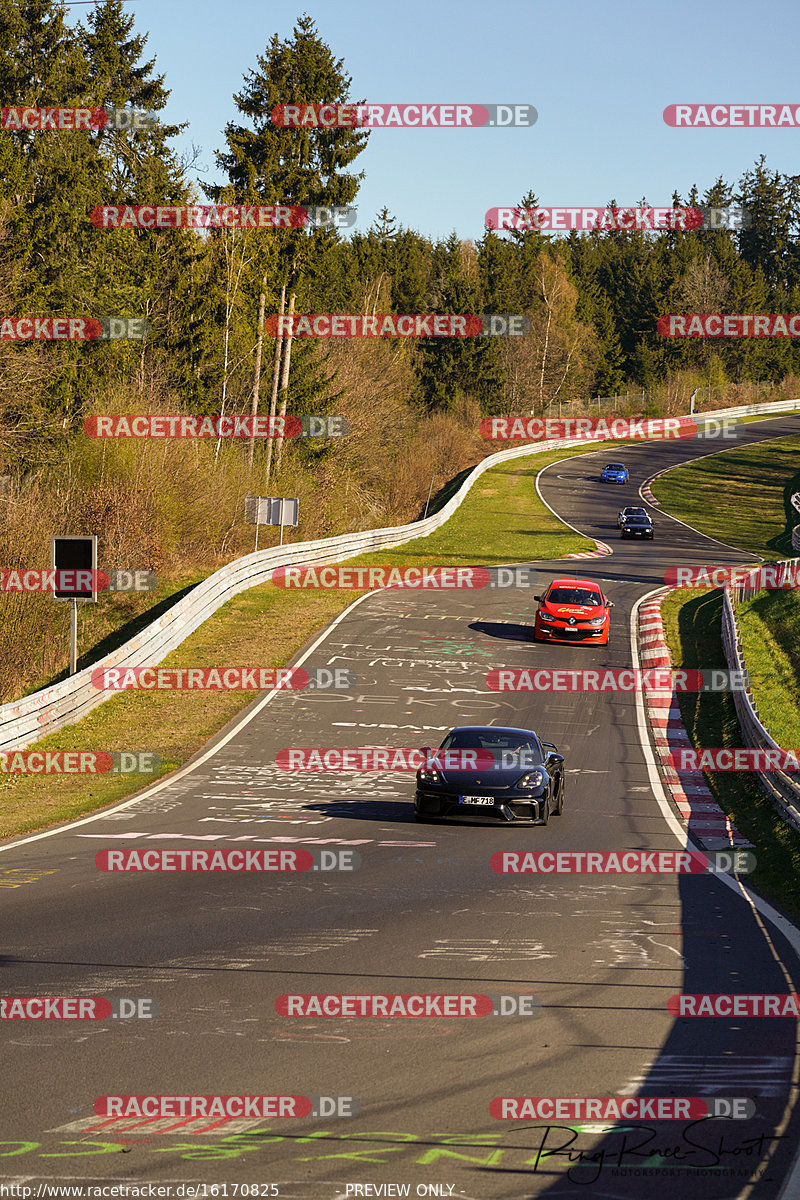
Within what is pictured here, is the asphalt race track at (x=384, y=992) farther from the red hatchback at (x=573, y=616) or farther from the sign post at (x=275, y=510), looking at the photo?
the sign post at (x=275, y=510)

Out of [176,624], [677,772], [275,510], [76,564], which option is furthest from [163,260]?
[677,772]

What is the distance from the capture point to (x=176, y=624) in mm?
31578

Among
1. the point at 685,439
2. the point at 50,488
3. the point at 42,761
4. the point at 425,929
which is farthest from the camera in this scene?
the point at 685,439

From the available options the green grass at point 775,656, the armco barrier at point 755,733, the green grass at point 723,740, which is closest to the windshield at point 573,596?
the green grass at point 723,740

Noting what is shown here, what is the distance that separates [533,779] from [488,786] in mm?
641

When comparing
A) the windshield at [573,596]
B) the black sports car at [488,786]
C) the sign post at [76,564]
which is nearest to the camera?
the black sports car at [488,786]

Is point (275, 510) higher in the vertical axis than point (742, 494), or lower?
lower

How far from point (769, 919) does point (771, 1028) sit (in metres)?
3.67

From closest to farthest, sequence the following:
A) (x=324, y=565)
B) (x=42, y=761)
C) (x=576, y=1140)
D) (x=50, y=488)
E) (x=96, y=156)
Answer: (x=576, y=1140), (x=42, y=761), (x=50, y=488), (x=324, y=565), (x=96, y=156)

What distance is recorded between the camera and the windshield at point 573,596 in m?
34.3

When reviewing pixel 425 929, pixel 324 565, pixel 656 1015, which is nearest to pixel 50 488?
pixel 324 565

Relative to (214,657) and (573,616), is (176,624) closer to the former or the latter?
(214,657)

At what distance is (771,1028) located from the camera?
26.5ft

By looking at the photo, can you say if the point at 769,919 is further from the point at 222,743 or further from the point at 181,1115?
the point at 222,743
